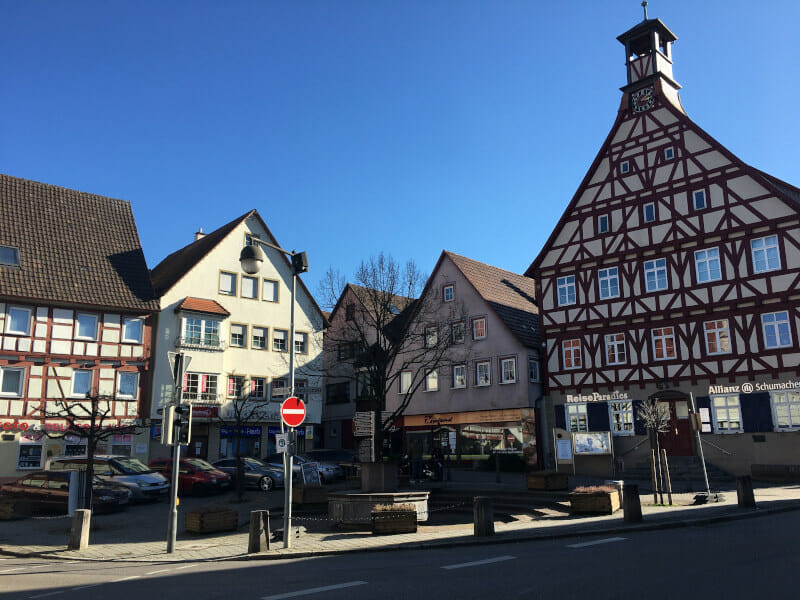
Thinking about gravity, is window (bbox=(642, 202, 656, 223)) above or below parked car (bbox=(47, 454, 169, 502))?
above

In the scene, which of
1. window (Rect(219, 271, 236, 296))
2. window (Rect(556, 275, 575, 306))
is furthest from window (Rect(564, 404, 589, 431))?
window (Rect(219, 271, 236, 296))

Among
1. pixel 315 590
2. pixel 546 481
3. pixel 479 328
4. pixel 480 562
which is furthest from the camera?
pixel 479 328

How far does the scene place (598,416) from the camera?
113 ft

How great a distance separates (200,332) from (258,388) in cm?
509

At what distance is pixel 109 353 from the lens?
36.1 metres

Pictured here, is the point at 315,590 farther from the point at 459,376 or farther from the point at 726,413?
the point at 459,376

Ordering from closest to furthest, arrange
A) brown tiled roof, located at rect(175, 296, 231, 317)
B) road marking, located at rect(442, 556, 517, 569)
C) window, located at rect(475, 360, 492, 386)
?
road marking, located at rect(442, 556, 517, 569) → brown tiled roof, located at rect(175, 296, 231, 317) → window, located at rect(475, 360, 492, 386)

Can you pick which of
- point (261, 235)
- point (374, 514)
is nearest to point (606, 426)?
point (374, 514)

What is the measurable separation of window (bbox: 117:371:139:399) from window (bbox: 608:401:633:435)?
23990mm

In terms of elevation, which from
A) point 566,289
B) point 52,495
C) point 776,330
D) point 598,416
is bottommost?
point 52,495

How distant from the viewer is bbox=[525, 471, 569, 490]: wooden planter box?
23.6m

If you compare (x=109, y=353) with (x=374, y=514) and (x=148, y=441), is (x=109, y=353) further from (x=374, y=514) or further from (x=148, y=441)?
(x=374, y=514)

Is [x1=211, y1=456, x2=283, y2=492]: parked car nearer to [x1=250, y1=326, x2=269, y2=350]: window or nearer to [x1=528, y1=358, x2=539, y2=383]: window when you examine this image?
[x1=250, y1=326, x2=269, y2=350]: window

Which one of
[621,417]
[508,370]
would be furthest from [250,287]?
[621,417]
